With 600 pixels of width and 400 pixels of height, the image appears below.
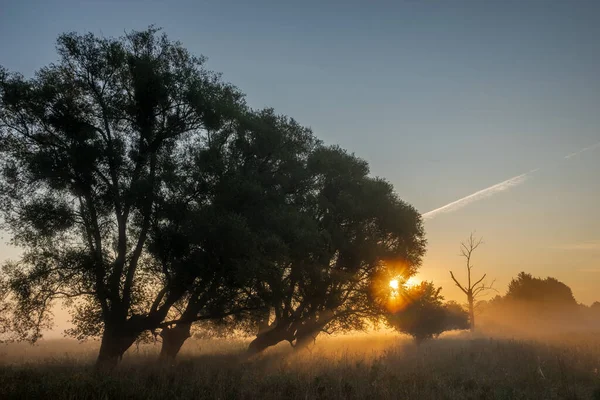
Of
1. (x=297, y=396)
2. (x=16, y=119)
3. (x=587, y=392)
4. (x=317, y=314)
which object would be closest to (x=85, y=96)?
(x=16, y=119)

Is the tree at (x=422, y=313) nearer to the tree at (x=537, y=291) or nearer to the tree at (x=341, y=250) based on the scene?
the tree at (x=341, y=250)

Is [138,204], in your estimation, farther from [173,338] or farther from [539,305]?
[539,305]

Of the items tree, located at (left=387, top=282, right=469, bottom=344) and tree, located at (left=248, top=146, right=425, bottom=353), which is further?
tree, located at (left=387, top=282, right=469, bottom=344)

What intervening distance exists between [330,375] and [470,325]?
1806 inches

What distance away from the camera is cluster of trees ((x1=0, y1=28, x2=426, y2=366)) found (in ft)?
62.4

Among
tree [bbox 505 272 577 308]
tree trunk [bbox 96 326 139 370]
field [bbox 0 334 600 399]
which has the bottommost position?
field [bbox 0 334 600 399]

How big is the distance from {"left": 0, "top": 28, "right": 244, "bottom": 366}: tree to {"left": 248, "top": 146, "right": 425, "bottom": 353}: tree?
877 cm

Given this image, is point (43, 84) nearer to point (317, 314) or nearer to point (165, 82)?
point (165, 82)

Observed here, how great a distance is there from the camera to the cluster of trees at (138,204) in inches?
749

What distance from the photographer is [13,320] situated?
1889 cm

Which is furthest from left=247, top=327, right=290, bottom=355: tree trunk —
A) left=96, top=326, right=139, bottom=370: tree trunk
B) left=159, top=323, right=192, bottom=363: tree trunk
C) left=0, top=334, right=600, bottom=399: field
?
left=96, top=326, right=139, bottom=370: tree trunk

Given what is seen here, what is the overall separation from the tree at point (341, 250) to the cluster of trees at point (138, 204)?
1.33 meters

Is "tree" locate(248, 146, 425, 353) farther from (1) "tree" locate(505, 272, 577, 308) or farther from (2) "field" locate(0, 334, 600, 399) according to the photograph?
(1) "tree" locate(505, 272, 577, 308)

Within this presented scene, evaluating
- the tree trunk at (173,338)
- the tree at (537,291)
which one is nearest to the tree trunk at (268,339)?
the tree trunk at (173,338)
